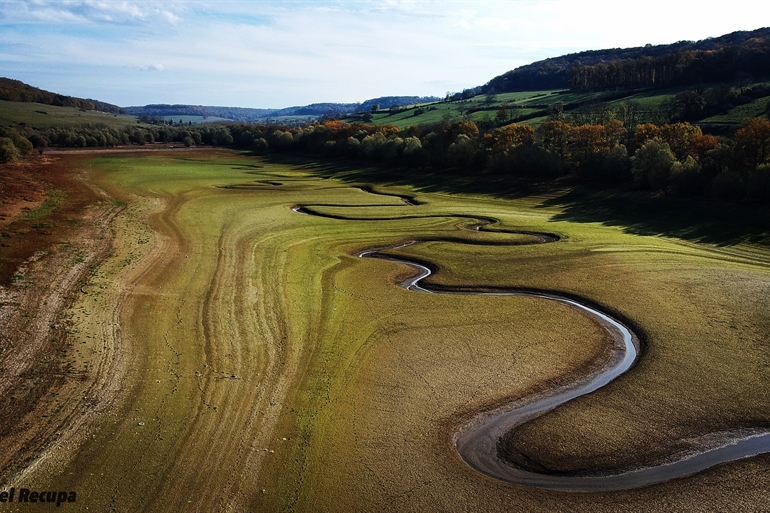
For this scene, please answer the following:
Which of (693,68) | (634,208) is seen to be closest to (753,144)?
(634,208)

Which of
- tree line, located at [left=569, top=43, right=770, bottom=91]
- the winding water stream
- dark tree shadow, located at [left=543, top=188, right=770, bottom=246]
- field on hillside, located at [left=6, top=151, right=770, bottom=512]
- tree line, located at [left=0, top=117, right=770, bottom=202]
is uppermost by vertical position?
tree line, located at [left=569, top=43, right=770, bottom=91]

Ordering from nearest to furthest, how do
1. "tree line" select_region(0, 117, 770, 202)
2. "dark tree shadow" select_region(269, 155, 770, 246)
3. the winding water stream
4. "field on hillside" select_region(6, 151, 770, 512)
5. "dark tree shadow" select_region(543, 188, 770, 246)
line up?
"field on hillside" select_region(6, 151, 770, 512)
the winding water stream
"dark tree shadow" select_region(543, 188, 770, 246)
"dark tree shadow" select_region(269, 155, 770, 246)
"tree line" select_region(0, 117, 770, 202)

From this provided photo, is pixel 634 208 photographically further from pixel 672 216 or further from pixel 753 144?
pixel 753 144

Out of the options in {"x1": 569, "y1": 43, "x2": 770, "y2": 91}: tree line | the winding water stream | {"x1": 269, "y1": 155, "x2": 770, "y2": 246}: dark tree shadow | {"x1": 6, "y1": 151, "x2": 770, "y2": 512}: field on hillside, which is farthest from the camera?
{"x1": 569, "y1": 43, "x2": 770, "y2": 91}: tree line

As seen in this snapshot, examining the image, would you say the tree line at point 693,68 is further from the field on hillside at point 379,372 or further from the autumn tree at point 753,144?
the field on hillside at point 379,372

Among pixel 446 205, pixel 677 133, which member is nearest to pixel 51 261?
pixel 446 205

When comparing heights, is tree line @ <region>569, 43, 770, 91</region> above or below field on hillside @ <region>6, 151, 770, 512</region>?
above

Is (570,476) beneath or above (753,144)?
beneath

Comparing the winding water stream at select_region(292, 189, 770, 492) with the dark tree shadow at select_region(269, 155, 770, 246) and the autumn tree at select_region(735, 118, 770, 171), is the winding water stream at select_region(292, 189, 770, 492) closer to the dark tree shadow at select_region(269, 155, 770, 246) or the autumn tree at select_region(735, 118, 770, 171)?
the dark tree shadow at select_region(269, 155, 770, 246)

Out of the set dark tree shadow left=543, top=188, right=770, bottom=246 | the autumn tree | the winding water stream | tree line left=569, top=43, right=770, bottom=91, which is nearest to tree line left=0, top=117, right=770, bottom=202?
the autumn tree
